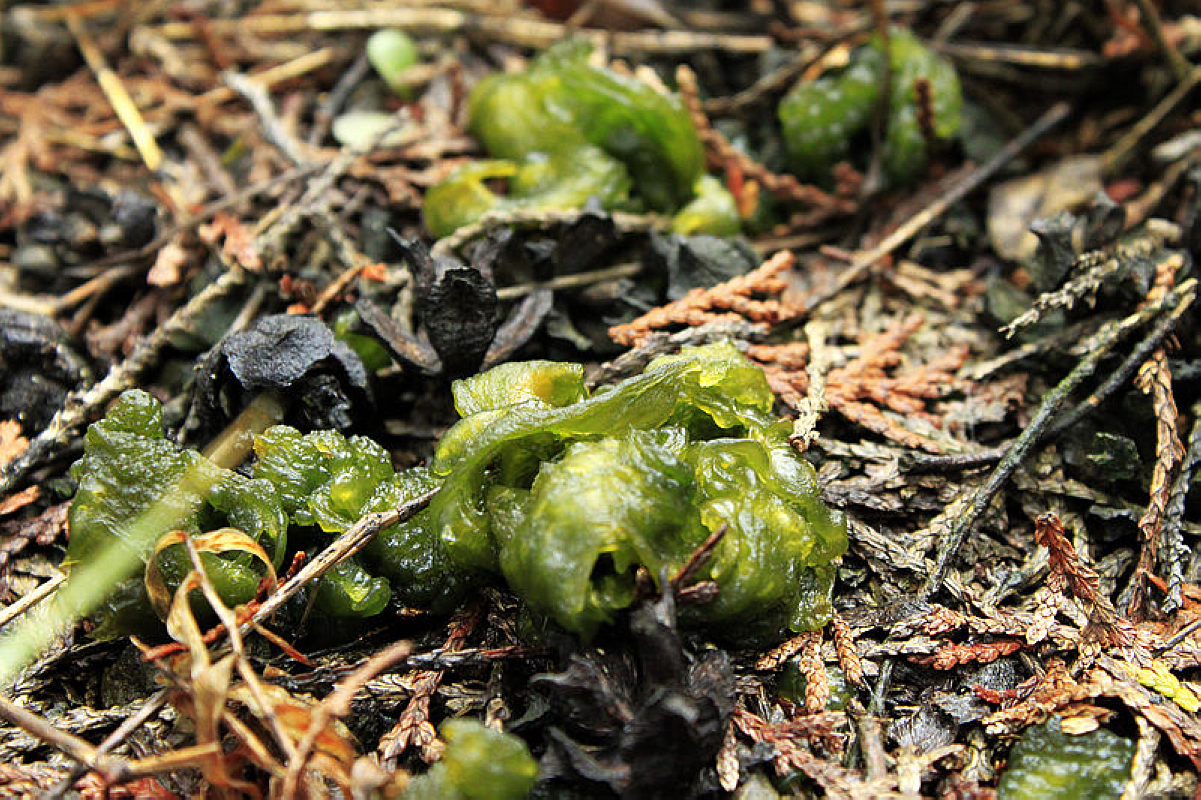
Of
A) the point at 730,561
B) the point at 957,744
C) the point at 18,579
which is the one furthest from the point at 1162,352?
the point at 18,579

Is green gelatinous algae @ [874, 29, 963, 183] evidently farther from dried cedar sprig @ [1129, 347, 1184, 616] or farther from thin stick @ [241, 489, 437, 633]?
thin stick @ [241, 489, 437, 633]

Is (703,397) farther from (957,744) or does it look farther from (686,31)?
(686,31)

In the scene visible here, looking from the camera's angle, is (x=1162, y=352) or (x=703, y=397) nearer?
(x=703, y=397)

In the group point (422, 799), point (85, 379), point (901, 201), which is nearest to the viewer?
point (422, 799)

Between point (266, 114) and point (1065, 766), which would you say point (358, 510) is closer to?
point (1065, 766)

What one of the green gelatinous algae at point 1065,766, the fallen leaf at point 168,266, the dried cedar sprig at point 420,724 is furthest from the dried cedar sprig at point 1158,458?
the fallen leaf at point 168,266

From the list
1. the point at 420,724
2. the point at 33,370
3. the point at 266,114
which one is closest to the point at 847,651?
the point at 420,724
